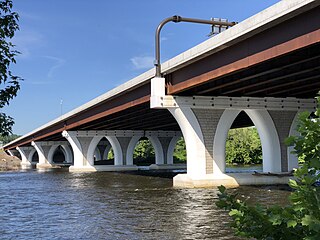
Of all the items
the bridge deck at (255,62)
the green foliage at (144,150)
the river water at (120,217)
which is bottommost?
the river water at (120,217)

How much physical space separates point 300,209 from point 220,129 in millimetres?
27316

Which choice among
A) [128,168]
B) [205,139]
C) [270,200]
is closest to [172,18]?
[205,139]

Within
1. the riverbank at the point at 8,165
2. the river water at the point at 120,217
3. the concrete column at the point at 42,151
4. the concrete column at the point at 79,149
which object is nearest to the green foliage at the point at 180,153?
the concrete column at the point at 42,151

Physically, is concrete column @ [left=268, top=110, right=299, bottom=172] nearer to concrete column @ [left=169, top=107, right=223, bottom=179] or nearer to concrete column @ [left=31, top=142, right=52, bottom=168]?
concrete column @ [left=169, top=107, right=223, bottom=179]

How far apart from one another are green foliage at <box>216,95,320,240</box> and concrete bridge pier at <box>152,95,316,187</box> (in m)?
24.2

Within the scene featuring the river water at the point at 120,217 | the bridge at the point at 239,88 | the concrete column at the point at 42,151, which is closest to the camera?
the river water at the point at 120,217

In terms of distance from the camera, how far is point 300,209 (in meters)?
4.35

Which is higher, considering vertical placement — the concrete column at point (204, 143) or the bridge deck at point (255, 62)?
the bridge deck at point (255, 62)

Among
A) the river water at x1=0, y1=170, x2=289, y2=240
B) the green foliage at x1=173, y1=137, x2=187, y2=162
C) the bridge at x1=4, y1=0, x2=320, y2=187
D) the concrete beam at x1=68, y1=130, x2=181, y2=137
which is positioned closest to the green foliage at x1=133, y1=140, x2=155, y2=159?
the green foliage at x1=173, y1=137, x2=187, y2=162

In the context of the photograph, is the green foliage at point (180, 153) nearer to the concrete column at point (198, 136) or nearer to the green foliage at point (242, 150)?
the green foliage at point (242, 150)

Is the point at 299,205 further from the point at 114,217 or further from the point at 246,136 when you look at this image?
the point at 246,136

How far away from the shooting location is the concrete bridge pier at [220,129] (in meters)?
30.1

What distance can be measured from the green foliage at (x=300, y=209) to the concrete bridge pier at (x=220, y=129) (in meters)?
24.2

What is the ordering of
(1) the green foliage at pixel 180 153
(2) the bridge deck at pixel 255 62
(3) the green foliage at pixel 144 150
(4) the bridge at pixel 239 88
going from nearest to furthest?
(2) the bridge deck at pixel 255 62 < (4) the bridge at pixel 239 88 < (1) the green foliage at pixel 180 153 < (3) the green foliage at pixel 144 150
